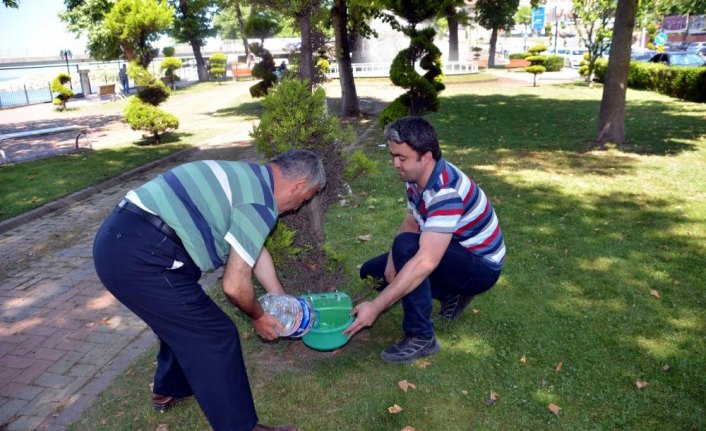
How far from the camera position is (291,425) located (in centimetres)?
329

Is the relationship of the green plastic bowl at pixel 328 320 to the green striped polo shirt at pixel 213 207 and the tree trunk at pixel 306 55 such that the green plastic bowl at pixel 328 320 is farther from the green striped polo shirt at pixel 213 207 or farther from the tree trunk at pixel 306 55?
the tree trunk at pixel 306 55

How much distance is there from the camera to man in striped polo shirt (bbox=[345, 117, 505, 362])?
3.34m

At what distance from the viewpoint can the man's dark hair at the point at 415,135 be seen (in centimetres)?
335

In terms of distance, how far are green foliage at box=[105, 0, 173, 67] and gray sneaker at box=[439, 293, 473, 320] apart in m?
13.5

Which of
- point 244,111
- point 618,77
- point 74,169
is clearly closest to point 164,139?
point 74,169

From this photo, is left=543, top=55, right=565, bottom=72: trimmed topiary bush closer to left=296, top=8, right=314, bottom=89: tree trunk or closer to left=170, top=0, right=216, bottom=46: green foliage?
left=170, top=0, right=216, bottom=46: green foliage

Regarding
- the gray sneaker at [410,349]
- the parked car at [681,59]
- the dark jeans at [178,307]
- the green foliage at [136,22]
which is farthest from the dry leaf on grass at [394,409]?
the parked car at [681,59]

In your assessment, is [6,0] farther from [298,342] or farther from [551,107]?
[551,107]

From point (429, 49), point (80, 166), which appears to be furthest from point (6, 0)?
point (429, 49)

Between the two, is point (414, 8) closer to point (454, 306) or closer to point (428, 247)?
point (454, 306)

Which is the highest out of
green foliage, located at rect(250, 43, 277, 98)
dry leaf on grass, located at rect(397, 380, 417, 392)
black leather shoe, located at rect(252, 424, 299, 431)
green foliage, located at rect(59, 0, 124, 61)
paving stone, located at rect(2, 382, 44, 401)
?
green foliage, located at rect(59, 0, 124, 61)

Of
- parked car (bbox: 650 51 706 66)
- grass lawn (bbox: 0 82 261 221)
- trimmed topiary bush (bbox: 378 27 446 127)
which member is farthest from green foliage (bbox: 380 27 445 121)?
parked car (bbox: 650 51 706 66)

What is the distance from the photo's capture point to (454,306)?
4.44 m

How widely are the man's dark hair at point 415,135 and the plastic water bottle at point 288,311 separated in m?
1.25
